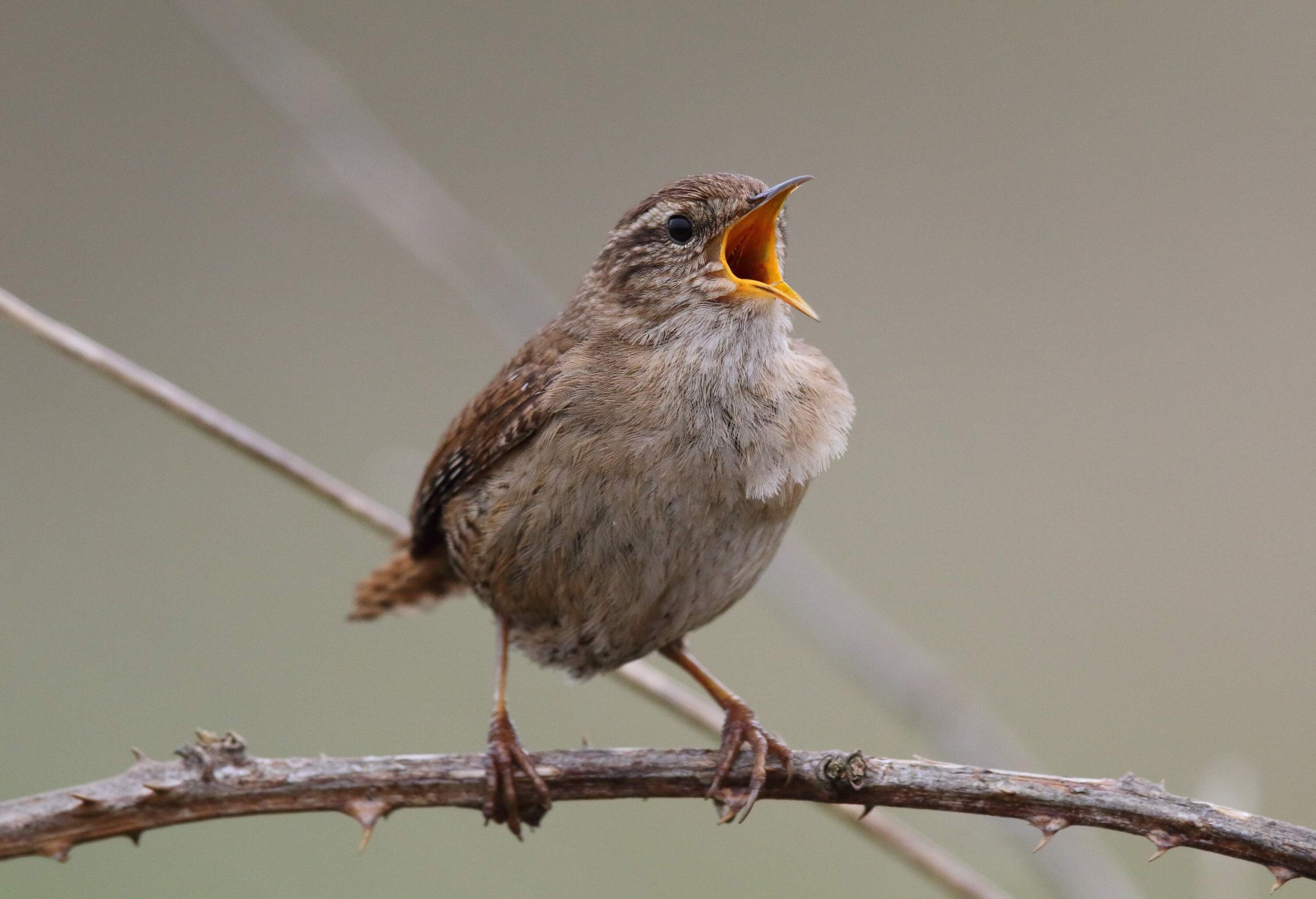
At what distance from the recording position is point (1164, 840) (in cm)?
221

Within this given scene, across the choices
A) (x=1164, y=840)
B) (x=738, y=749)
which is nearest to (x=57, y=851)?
(x=738, y=749)

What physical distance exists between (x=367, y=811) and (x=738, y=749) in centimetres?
79

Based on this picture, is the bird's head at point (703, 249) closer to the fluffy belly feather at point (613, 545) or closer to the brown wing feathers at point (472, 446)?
the brown wing feathers at point (472, 446)

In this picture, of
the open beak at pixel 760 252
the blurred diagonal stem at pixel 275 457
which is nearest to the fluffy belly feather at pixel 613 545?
the blurred diagonal stem at pixel 275 457

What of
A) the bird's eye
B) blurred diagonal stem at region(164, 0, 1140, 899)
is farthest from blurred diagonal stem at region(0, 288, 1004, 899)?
the bird's eye

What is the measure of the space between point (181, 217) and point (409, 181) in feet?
11.5

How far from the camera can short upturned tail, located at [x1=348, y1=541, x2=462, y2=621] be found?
369cm

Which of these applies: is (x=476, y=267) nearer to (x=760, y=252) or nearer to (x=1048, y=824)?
(x=760, y=252)

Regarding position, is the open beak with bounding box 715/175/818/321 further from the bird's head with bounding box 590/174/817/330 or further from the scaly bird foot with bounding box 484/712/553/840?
the scaly bird foot with bounding box 484/712/553/840

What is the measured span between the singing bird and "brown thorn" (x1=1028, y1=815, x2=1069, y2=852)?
2.02 ft

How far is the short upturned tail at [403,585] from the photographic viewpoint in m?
3.69

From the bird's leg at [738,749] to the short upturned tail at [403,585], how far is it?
2.32ft

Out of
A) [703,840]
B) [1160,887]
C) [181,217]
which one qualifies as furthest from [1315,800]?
[181,217]

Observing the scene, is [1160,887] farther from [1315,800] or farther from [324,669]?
[324,669]
